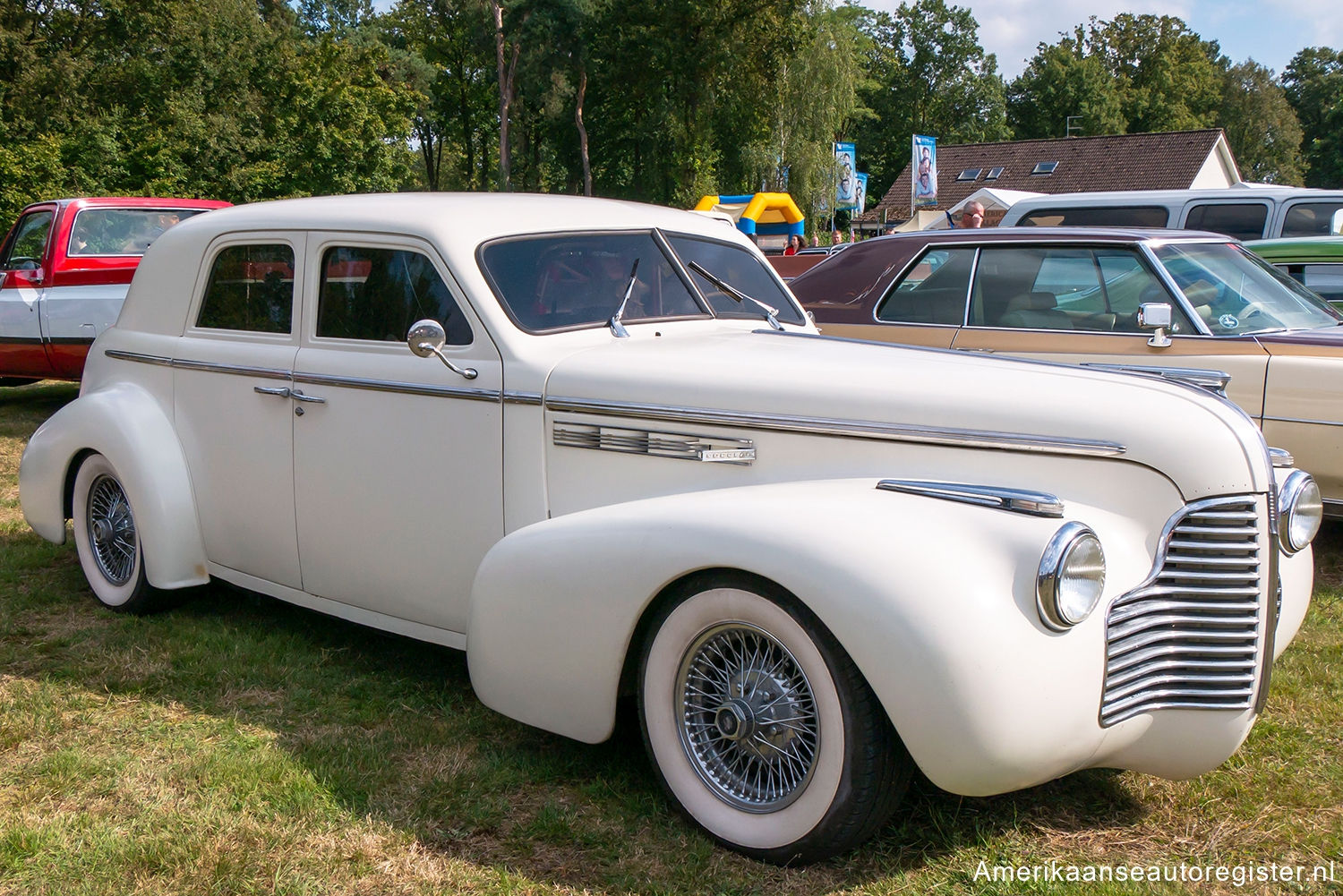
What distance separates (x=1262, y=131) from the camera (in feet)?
247

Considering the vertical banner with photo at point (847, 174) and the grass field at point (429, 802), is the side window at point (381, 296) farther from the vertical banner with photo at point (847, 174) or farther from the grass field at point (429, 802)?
the vertical banner with photo at point (847, 174)

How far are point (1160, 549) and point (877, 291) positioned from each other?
4.07m

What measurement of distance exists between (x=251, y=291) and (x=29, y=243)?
769 centimetres

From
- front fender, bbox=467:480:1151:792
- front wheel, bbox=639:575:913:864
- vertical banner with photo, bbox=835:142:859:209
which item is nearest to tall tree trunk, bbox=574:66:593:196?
vertical banner with photo, bbox=835:142:859:209

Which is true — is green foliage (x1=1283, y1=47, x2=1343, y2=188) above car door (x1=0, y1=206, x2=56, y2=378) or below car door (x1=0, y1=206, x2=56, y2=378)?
above

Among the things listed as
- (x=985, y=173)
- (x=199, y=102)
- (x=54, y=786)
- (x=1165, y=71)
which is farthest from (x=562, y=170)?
(x=54, y=786)

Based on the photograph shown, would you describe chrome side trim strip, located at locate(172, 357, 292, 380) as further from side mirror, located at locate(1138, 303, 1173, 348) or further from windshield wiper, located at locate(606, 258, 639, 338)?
side mirror, located at locate(1138, 303, 1173, 348)

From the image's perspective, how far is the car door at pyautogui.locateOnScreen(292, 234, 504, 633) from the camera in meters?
3.60

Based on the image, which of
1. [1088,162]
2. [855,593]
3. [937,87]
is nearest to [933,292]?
[855,593]

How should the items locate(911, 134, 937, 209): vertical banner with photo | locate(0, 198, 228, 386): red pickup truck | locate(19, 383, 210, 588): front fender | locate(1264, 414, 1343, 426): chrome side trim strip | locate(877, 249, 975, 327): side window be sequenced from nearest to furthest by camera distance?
1. locate(19, 383, 210, 588): front fender
2. locate(1264, 414, 1343, 426): chrome side trim strip
3. locate(877, 249, 975, 327): side window
4. locate(0, 198, 228, 386): red pickup truck
5. locate(911, 134, 937, 209): vertical banner with photo

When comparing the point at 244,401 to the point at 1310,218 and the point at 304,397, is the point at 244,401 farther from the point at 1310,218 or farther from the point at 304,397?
the point at 1310,218

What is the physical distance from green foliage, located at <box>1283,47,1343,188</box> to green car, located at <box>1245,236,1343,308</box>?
7450 centimetres

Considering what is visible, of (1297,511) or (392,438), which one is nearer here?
(1297,511)

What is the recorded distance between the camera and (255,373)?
13.8ft
